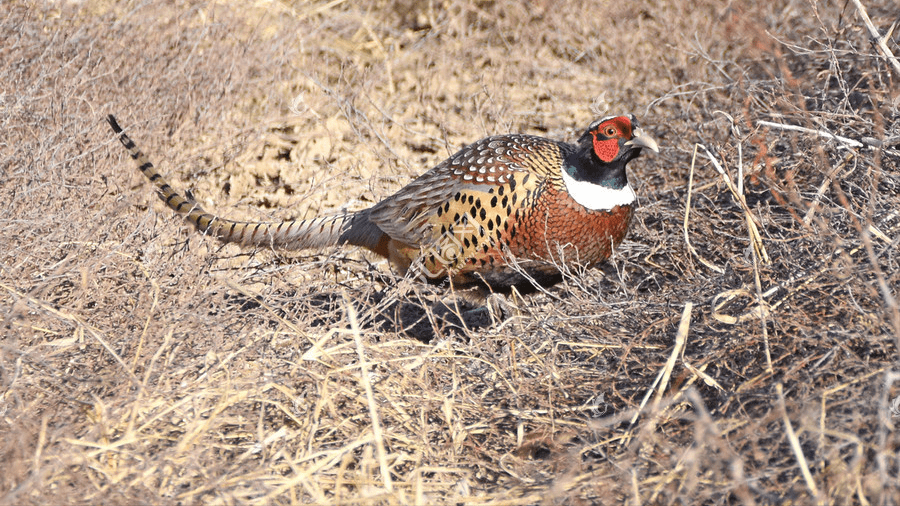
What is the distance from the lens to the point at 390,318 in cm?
308

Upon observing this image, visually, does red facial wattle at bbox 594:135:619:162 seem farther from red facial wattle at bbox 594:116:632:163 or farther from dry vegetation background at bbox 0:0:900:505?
Answer: dry vegetation background at bbox 0:0:900:505

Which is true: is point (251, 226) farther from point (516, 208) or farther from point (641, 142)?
point (641, 142)

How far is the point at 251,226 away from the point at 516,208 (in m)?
1.25

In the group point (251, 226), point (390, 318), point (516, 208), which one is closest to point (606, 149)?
point (516, 208)

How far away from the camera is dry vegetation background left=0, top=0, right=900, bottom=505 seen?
230 cm

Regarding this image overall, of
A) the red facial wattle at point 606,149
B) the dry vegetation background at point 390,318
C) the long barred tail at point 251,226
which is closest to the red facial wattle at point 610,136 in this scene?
the red facial wattle at point 606,149

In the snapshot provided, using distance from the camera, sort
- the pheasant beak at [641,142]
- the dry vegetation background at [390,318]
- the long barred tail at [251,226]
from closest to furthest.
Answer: the dry vegetation background at [390,318]
the pheasant beak at [641,142]
the long barred tail at [251,226]

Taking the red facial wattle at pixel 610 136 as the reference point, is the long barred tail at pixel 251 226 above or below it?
above

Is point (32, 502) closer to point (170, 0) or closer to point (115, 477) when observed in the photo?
point (115, 477)

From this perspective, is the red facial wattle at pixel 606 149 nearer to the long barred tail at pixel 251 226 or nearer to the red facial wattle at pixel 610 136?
the red facial wattle at pixel 610 136

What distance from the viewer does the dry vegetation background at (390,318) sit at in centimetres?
230

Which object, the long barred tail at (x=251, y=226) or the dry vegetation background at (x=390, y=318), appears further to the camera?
the long barred tail at (x=251, y=226)

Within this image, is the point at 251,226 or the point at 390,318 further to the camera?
the point at 251,226

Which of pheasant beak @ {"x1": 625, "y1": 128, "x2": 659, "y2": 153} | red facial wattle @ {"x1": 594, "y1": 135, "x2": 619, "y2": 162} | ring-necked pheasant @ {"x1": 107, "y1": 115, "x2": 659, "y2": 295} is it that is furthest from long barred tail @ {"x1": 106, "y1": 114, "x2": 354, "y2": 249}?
pheasant beak @ {"x1": 625, "y1": 128, "x2": 659, "y2": 153}
